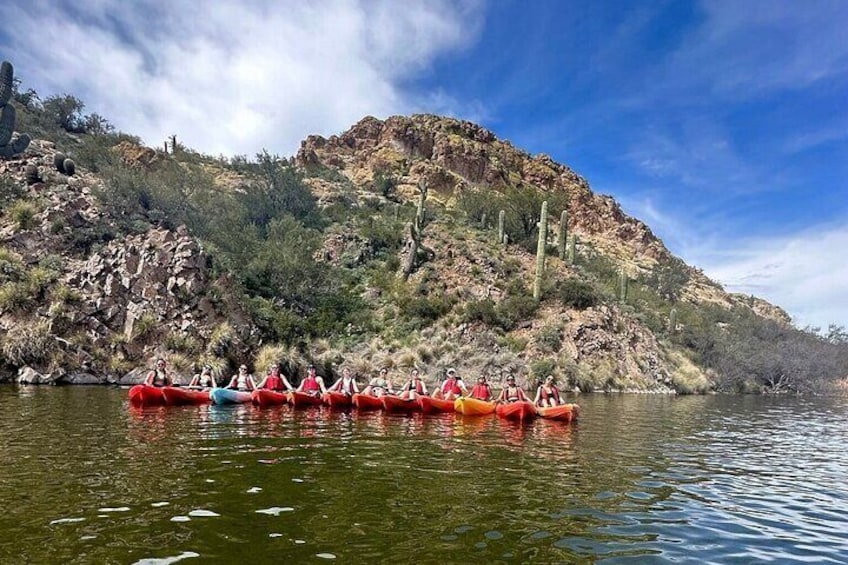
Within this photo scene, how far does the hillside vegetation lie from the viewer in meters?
25.8

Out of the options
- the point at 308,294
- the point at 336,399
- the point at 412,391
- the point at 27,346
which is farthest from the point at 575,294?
the point at 27,346

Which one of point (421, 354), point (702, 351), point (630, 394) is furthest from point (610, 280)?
point (421, 354)

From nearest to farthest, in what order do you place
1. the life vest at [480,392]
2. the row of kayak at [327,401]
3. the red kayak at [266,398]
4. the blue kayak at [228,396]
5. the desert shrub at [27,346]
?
the row of kayak at [327,401] → the blue kayak at [228,396] → the red kayak at [266,398] → the life vest at [480,392] → the desert shrub at [27,346]

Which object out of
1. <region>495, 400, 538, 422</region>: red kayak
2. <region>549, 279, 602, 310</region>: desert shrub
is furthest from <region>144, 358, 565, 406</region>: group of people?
<region>549, 279, 602, 310</region>: desert shrub

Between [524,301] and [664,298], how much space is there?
96.8ft

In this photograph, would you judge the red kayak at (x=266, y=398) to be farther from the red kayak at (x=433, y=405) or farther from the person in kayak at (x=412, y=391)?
the red kayak at (x=433, y=405)

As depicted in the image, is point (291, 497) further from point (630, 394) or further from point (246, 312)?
point (630, 394)

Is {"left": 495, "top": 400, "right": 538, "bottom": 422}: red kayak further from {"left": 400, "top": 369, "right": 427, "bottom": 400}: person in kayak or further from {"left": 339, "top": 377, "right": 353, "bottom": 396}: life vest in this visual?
{"left": 339, "top": 377, "right": 353, "bottom": 396}: life vest

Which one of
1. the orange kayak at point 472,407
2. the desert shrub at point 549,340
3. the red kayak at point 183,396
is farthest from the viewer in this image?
the desert shrub at point 549,340

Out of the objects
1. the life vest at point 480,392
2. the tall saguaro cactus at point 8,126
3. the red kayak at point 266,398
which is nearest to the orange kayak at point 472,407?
the life vest at point 480,392

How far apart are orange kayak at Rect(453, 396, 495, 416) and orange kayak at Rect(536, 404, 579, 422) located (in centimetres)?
175

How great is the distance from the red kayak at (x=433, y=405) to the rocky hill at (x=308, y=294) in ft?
39.1

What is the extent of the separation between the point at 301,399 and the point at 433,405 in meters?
4.06

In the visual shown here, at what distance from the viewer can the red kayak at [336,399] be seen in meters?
17.3
